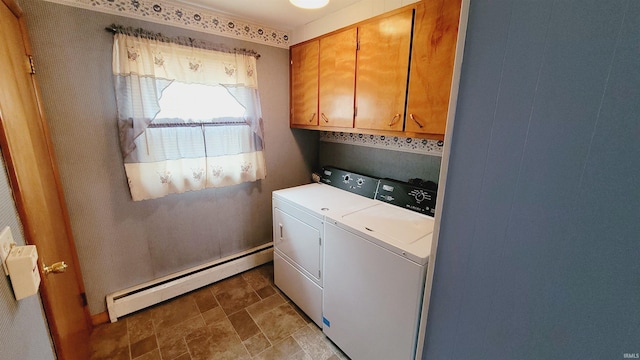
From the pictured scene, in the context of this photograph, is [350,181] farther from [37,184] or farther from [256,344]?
[37,184]

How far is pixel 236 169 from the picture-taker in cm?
241

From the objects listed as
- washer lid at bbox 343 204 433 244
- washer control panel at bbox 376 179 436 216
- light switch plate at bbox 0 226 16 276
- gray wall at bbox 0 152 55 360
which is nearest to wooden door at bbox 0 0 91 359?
gray wall at bbox 0 152 55 360

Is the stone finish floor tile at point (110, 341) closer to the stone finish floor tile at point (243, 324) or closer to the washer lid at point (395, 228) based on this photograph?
the stone finish floor tile at point (243, 324)

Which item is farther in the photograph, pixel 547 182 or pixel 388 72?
pixel 388 72

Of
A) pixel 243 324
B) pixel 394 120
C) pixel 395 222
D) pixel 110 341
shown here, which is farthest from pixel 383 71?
pixel 110 341

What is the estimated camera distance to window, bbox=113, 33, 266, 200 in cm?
182

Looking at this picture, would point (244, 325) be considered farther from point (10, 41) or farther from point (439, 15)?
point (439, 15)

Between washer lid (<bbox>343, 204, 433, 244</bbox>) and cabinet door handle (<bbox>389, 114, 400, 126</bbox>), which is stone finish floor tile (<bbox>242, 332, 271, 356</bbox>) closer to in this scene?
washer lid (<bbox>343, 204, 433, 244</bbox>)

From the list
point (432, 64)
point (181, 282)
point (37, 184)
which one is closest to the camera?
point (37, 184)

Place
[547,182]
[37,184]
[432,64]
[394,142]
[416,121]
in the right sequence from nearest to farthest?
[547,182] < [37,184] < [432,64] < [416,121] < [394,142]

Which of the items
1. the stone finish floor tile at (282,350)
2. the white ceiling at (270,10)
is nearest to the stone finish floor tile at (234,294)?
the stone finish floor tile at (282,350)

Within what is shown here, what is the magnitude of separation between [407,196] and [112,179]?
7.26ft

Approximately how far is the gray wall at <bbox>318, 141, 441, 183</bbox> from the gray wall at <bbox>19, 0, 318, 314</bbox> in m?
0.46

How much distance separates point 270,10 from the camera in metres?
2.05
